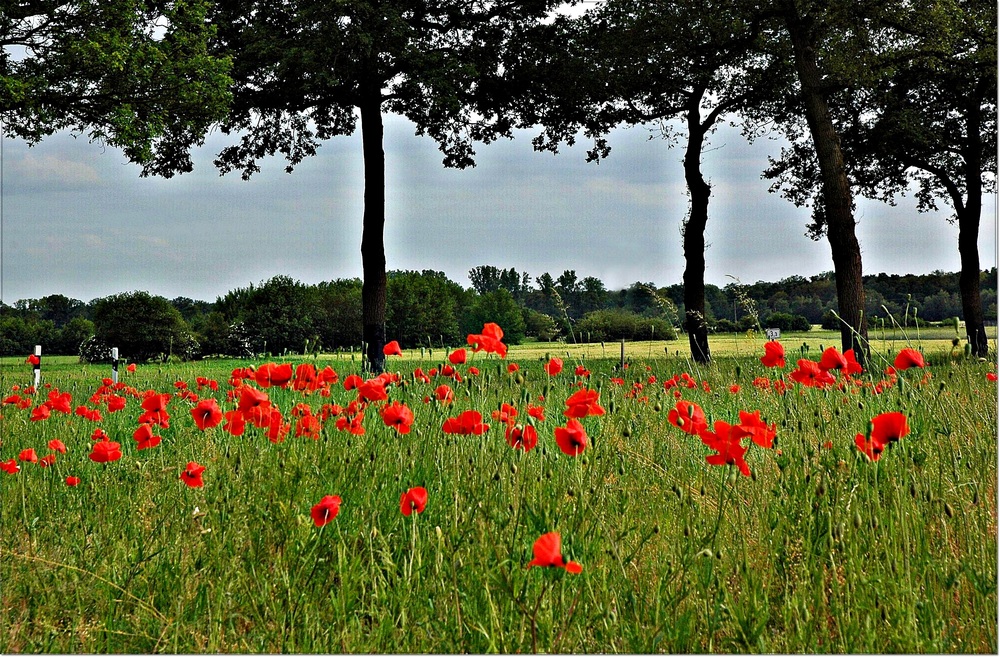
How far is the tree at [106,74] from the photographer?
12055 mm

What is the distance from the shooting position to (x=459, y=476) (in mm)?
3100

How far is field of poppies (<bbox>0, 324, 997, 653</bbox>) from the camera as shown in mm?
2086

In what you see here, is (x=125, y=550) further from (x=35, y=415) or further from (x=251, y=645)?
(x=35, y=415)

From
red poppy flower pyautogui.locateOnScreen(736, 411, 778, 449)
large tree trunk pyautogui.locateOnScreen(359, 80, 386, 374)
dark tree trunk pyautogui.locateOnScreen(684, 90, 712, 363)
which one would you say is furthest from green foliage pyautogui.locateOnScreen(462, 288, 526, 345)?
red poppy flower pyautogui.locateOnScreen(736, 411, 778, 449)

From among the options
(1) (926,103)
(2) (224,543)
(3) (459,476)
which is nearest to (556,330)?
(3) (459,476)

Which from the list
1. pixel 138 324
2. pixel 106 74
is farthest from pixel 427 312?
pixel 106 74

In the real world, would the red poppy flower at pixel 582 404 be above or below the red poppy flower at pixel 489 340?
below

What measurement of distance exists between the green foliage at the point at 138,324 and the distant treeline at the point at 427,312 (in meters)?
0.04

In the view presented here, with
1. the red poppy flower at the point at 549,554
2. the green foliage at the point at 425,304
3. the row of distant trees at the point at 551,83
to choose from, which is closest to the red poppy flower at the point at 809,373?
the red poppy flower at the point at 549,554

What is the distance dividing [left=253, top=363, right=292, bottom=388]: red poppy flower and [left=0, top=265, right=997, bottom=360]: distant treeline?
766 mm

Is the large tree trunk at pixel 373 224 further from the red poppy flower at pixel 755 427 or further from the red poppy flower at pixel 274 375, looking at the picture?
the red poppy flower at pixel 755 427

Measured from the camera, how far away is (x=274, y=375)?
2896 mm

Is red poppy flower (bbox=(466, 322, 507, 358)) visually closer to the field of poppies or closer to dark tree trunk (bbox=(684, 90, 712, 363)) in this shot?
the field of poppies

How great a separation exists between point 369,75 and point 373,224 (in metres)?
3.06
